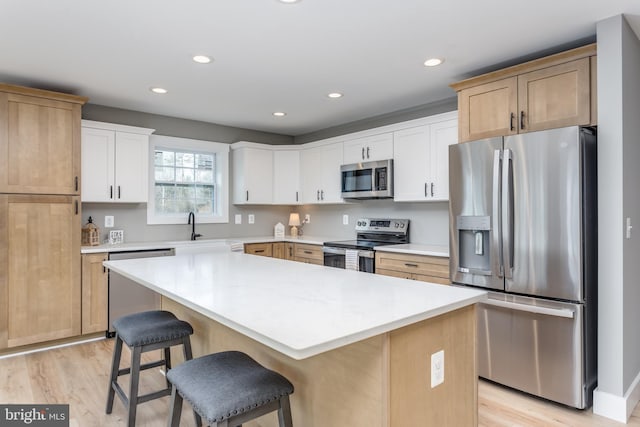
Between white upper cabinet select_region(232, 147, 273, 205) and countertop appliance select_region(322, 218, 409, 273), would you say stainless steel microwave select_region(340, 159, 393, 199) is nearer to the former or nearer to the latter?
countertop appliance select_region(322, 218, 409, 273)

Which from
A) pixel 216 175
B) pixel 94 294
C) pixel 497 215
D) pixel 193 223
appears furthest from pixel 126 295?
pixel 497 215

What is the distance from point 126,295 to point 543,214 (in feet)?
12.0

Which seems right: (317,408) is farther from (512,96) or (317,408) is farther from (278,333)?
(512,96)

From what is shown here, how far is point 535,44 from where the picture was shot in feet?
8.77

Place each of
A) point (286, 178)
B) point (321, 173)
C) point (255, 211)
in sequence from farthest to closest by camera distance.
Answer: point (255, 211) → point (286, 178) → point (321, 173)

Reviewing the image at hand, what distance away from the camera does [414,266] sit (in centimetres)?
348

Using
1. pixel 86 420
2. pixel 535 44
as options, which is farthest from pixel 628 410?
pixel 86 420

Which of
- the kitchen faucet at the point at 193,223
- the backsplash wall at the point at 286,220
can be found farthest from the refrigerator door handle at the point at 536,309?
the kitchen faucet at the point at 193,223

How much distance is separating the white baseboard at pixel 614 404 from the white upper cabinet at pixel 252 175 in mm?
3987

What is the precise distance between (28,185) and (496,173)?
3.80 metres

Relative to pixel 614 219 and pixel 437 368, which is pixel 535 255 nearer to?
pixel 614 219

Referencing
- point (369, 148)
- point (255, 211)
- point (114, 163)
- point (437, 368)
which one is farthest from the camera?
point (255, 211)

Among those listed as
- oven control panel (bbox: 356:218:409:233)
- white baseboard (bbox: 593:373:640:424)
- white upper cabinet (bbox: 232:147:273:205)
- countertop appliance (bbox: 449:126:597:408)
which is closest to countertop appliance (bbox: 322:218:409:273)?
oven control panel (bbox: 356:218:409:233)

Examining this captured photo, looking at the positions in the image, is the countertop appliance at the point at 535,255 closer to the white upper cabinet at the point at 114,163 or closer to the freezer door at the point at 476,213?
the freezer door at the point at 476,213
